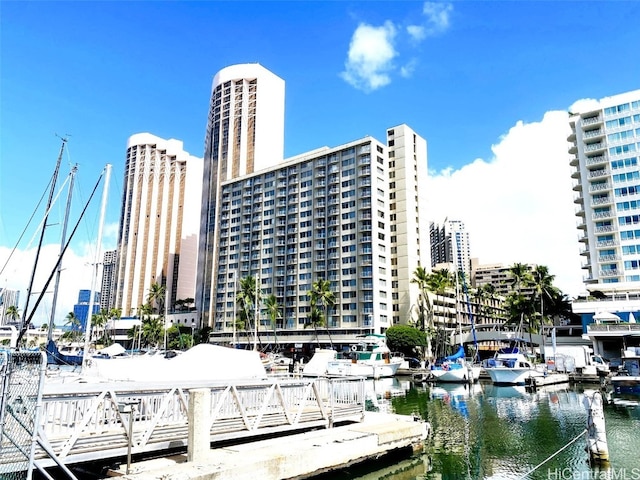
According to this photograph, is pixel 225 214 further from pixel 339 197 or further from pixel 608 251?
pixel 608 251

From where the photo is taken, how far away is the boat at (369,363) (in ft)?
198

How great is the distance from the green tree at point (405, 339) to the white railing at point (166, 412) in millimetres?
67213

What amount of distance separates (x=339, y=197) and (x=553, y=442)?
85.5 metres

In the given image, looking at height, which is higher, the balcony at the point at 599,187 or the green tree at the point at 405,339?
the balcony at the point at 599,187

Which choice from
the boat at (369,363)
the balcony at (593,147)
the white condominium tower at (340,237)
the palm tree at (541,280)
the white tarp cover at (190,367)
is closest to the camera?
the white tarp cover at (190,367)

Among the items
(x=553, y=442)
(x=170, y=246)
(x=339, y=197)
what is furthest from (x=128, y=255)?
(x=553, y=442)

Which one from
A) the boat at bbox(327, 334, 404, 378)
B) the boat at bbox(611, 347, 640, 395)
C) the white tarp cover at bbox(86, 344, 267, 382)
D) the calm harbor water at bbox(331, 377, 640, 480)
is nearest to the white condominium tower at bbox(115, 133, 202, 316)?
the boat at bbox(327, 334, 404, 378)

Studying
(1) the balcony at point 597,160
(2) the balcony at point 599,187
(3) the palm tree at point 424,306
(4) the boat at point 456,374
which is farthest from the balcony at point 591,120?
(4) the boat at point 456,374

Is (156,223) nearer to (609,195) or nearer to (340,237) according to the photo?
(340,237)

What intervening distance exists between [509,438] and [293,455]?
1417 centimetres

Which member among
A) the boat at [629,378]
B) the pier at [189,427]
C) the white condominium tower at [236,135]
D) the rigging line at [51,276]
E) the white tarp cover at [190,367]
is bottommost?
the boat at [629,378]

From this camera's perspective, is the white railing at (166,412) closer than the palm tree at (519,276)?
Yes

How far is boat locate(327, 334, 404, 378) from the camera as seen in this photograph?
6031 centimetres

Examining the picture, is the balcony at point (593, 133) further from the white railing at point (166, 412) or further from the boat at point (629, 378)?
the white railing at point (166, 412)
